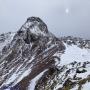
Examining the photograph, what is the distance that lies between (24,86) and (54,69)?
1057 centimetres

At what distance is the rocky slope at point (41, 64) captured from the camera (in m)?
65.4

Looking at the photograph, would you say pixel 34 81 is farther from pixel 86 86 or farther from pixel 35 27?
pixel 35 27

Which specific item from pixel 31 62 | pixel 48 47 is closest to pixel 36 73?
pixel 31 62

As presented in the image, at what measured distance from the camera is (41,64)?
3730 inches

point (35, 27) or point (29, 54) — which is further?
point (35, 27)

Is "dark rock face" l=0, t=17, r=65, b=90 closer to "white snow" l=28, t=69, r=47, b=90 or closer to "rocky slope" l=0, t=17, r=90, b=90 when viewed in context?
"rocky slope" l=0, t=17, r=90, b=90

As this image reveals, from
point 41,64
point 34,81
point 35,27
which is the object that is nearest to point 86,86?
point 34,81

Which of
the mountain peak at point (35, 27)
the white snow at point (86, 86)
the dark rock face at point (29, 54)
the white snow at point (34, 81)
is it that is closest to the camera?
the white snow at point (86, 86)

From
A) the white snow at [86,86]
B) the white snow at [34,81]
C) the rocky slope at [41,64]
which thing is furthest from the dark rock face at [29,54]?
the white snow at [86,86]

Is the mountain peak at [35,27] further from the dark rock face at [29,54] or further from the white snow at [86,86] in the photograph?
the white snow at [86,86]

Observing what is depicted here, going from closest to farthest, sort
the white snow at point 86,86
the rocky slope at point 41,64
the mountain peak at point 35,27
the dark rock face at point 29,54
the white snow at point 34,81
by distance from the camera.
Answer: the white snow at point 86,86 < the rocky slope at point 41,64 < the white snow at point 34,81 < the dark rock face at point 29,54 < the mountain peak at point 35,27

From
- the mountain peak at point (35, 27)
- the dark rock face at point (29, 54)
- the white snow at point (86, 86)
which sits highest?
the white snow at point (86, 86)

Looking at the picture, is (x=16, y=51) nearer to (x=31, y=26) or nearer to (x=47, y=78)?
(x=31, y=26)

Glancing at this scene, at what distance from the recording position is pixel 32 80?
81.9 meters
